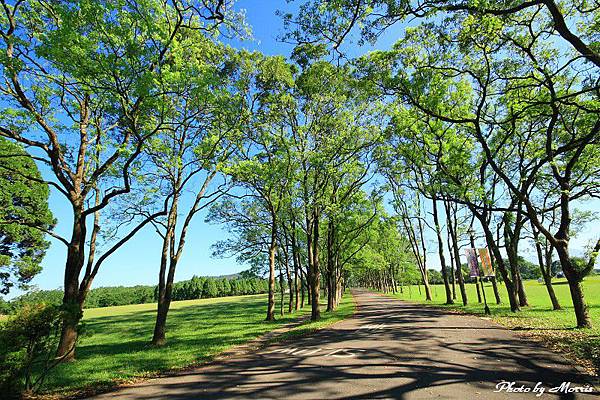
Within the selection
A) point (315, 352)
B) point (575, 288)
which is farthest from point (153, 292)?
point (575, 288)

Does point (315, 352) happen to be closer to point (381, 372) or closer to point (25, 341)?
point (381, 372)

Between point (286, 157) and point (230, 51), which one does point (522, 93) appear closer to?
point (286, 157)

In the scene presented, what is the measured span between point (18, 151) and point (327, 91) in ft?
49.9

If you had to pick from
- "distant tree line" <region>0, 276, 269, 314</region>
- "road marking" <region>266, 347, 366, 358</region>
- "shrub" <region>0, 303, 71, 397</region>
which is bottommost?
"distant tree line" <region>0, 276, 269, 314</region>

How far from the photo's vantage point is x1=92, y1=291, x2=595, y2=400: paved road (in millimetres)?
6055

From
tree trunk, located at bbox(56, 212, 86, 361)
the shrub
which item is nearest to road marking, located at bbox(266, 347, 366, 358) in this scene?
the shrub

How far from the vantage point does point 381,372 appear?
23.9 ft

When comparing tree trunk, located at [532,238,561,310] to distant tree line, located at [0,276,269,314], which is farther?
distant tree line, located at [0,276,269,314]

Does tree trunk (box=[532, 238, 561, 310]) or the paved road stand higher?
tree trunk (box=[532, 238, 561, 310])

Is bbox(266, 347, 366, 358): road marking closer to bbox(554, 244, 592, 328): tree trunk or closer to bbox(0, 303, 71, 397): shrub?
bbox(0, 303, 71, 397): shrub

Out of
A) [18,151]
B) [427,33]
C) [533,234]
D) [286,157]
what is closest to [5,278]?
[18,151]

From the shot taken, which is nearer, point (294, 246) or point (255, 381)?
point (255, 381)

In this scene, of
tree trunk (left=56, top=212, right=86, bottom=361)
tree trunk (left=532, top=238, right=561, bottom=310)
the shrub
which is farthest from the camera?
tree trunk (left=532, top=238, right=561, bottom=310)

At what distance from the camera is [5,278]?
31.7 metres
